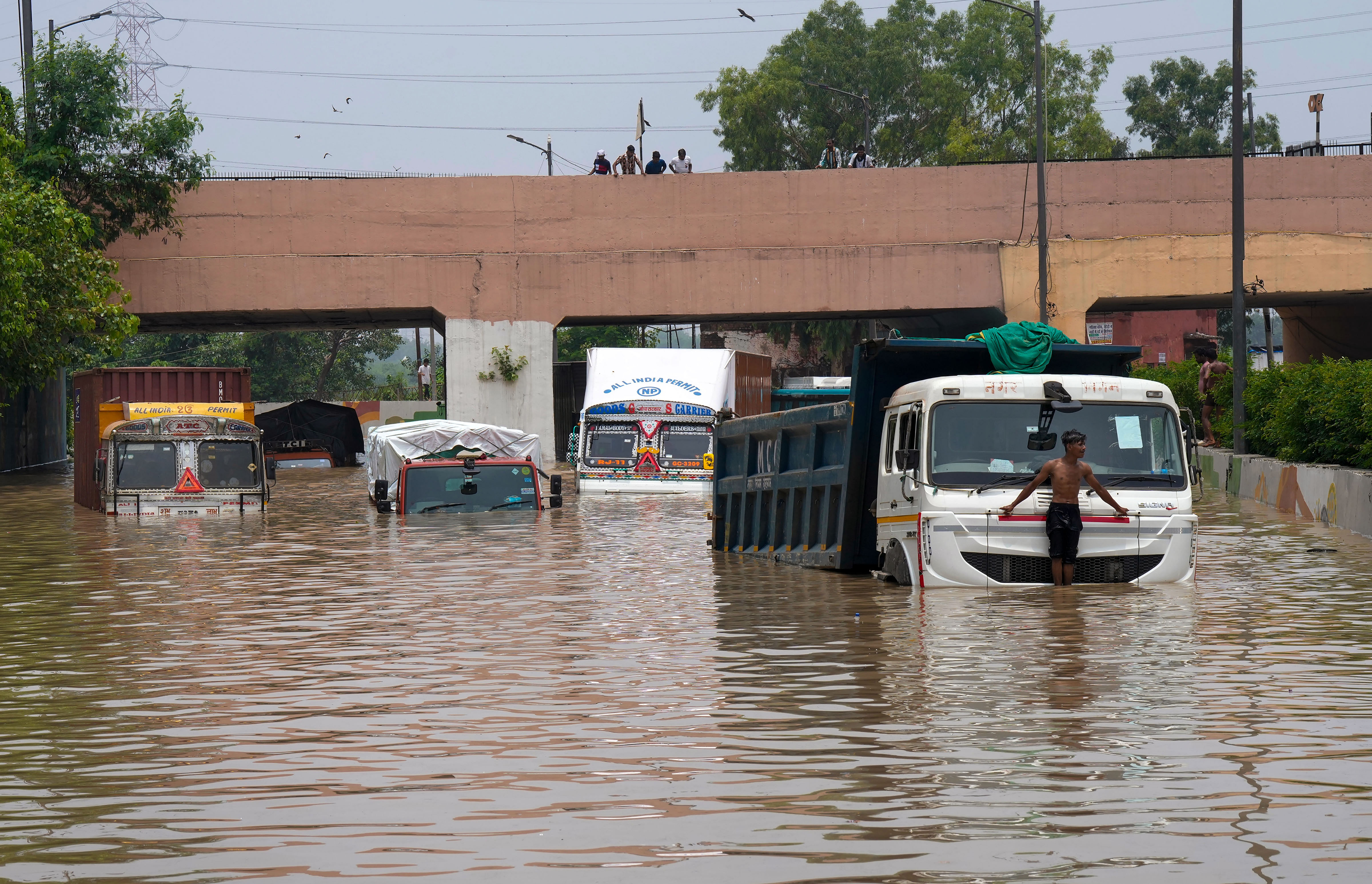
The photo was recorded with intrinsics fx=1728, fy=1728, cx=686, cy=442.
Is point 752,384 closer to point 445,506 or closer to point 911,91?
point 445,506

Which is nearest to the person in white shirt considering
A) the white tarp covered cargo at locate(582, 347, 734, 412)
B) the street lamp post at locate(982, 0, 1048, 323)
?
the street lamp post at locate(982, 0, 1048, 323)

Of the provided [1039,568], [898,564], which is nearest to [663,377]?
Result: [898,564]

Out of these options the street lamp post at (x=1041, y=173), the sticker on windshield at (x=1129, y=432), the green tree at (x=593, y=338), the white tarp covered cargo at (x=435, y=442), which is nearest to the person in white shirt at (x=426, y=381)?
the green tree at (x=593, y=338)

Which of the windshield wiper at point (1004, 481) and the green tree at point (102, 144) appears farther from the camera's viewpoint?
the green tree at point (102, 144)

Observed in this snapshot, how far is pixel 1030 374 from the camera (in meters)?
16.2

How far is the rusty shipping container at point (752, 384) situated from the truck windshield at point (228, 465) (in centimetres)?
994

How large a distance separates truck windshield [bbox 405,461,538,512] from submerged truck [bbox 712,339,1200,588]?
1154 cm

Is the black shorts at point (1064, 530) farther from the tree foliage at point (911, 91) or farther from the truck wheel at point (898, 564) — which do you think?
the tree foliage at point (911, 91)

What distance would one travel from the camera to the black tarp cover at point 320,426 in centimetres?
5544

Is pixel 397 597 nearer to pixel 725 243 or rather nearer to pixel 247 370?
pixel 247 370

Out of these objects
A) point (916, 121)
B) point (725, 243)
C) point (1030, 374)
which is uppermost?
point (916, 121)

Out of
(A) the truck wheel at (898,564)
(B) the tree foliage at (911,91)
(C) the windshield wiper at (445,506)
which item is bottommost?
(C) the windshield wiper at (445,506)

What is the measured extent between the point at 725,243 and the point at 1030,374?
31.6 meters

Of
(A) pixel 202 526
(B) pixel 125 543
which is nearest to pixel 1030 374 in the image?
(B) pixel 125 543
